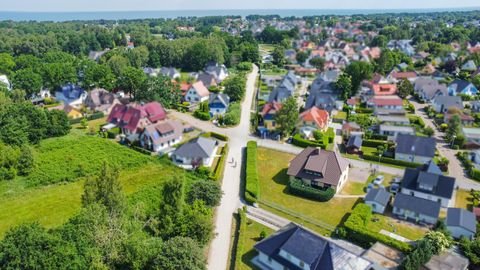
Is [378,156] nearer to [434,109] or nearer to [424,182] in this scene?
[424,182]

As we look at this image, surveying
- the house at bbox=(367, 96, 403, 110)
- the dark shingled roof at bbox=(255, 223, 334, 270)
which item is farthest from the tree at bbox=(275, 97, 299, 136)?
the dark shingled roof at bbox=(255, 223, 334, 270)

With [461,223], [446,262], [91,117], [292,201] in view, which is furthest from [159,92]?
[446,262]

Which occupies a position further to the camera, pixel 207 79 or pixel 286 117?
pixel 207 79

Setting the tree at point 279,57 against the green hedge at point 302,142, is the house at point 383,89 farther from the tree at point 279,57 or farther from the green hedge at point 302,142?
the tree at point 279,57

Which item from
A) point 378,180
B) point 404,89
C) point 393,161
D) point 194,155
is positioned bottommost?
point 378,180

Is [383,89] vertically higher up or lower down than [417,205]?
higher up

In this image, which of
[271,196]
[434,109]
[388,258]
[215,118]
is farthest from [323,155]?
[434,109]

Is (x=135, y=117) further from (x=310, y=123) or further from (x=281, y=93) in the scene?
(x=281, y=93)
